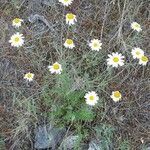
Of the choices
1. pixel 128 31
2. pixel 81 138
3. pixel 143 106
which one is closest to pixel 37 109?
pixel 81 138

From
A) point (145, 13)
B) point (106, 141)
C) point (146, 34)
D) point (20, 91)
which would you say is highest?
point (145, 13)

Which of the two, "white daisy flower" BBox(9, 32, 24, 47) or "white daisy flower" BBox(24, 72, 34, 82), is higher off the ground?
"white daisy flower" BBox(9, 32, 24, 47)

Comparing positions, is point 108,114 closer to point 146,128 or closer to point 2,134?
point 146,128

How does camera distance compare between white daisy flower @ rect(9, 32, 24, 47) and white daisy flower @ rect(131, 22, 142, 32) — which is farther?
white daisy flower @ rect(131, 22, 142, 32)

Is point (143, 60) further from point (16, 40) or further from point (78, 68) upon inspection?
point (16, 40)

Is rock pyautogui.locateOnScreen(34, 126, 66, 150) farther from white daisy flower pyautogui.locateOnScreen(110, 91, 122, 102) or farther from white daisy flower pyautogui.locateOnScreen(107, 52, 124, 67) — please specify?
white daisy flower pyautogui.locateOnScreen(107, 52, 124, 67)

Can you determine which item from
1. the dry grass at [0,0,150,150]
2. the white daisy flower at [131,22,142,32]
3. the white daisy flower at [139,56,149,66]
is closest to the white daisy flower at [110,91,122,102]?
the dry grass at [0,0,150,150]

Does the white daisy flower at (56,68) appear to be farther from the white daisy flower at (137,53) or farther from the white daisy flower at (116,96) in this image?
the white daisy flower at (137,53)
